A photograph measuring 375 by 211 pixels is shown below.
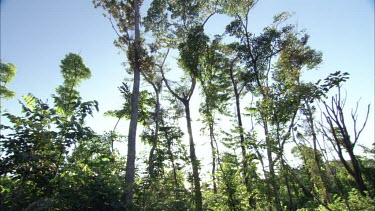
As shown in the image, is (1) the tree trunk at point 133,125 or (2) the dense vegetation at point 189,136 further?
(1) the tree trunk at point 133,125

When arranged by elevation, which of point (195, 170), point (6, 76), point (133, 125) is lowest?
point (195, 170)

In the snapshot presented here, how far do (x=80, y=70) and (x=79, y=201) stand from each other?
39.3ft

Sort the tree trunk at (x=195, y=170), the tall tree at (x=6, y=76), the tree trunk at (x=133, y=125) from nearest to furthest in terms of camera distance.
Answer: the tree trunk at (x=133, y=125) < the tree trunk at (x=195, y=170) < the tall tree at (x=6, y=76)

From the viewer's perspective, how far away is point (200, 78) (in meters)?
15.4

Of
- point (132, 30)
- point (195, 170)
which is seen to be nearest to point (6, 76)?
point (132, 30)

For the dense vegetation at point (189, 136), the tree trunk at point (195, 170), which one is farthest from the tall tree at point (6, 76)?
the tree trunk at point (195, 170)

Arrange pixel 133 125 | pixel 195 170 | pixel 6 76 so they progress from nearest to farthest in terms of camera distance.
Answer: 1. pixel 133 125
2. pixel 195 170
3. pixel 6 76

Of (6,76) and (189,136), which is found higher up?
(6,76)

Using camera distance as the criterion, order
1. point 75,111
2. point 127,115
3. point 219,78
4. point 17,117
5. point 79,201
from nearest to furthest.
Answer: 1. point 17,117
2. point 75,111
3. point 79,201
4. point 219,78
5. point 127,115

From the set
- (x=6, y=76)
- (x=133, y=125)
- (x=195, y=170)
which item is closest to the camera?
(x=133, y=125)

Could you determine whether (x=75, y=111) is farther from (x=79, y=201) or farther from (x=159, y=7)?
(x=159, y=7)

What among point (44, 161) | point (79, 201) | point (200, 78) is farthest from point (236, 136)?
point (200, 78)

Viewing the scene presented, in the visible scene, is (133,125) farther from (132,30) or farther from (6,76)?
(6,76)

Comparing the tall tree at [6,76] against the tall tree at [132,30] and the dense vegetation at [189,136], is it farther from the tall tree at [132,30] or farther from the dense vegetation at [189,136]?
the tall tree at [132,30]
